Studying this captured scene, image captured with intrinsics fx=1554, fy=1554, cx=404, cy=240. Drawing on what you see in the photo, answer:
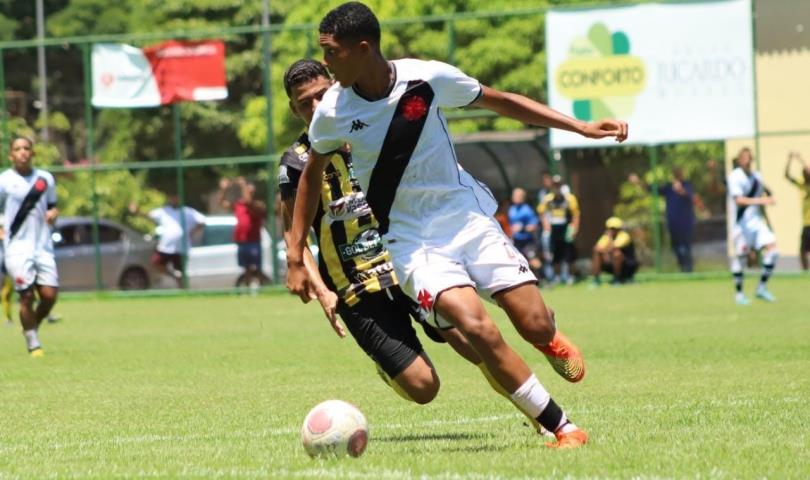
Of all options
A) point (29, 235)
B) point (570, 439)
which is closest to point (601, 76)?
point (29, 235)

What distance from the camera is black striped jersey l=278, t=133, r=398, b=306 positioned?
845cm

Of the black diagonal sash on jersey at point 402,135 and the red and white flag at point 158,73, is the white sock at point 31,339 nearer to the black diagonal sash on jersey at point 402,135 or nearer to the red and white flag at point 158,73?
the black diagonal sash on jersey at point 402,135

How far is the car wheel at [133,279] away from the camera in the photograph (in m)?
30.5

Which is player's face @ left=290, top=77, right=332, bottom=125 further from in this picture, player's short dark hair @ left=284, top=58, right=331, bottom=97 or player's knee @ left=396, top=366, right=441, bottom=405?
player's knee @ left=396, top=366, right=441, bottom=405

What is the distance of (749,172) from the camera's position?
21.8 m

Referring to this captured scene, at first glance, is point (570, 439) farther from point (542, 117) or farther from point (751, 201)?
point (751, 201)

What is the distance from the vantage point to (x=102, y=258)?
1204 inches

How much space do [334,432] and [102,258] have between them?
23991 millimetres

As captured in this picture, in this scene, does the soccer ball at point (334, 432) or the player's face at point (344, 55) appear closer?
the player's face at point (344, 55)

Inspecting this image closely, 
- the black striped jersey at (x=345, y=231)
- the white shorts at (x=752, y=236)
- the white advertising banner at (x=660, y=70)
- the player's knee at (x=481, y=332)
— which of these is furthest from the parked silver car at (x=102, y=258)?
the player's knee at (x=481, y=332)

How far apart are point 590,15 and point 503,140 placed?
3545mm

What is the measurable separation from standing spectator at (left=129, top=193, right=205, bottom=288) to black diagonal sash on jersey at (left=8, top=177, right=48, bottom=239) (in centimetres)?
1344

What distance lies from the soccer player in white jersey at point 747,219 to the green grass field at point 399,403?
92cm

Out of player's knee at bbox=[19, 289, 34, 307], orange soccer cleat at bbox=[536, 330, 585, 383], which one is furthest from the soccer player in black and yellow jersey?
player's knee at bbox=[19, 289, 34, 307]
